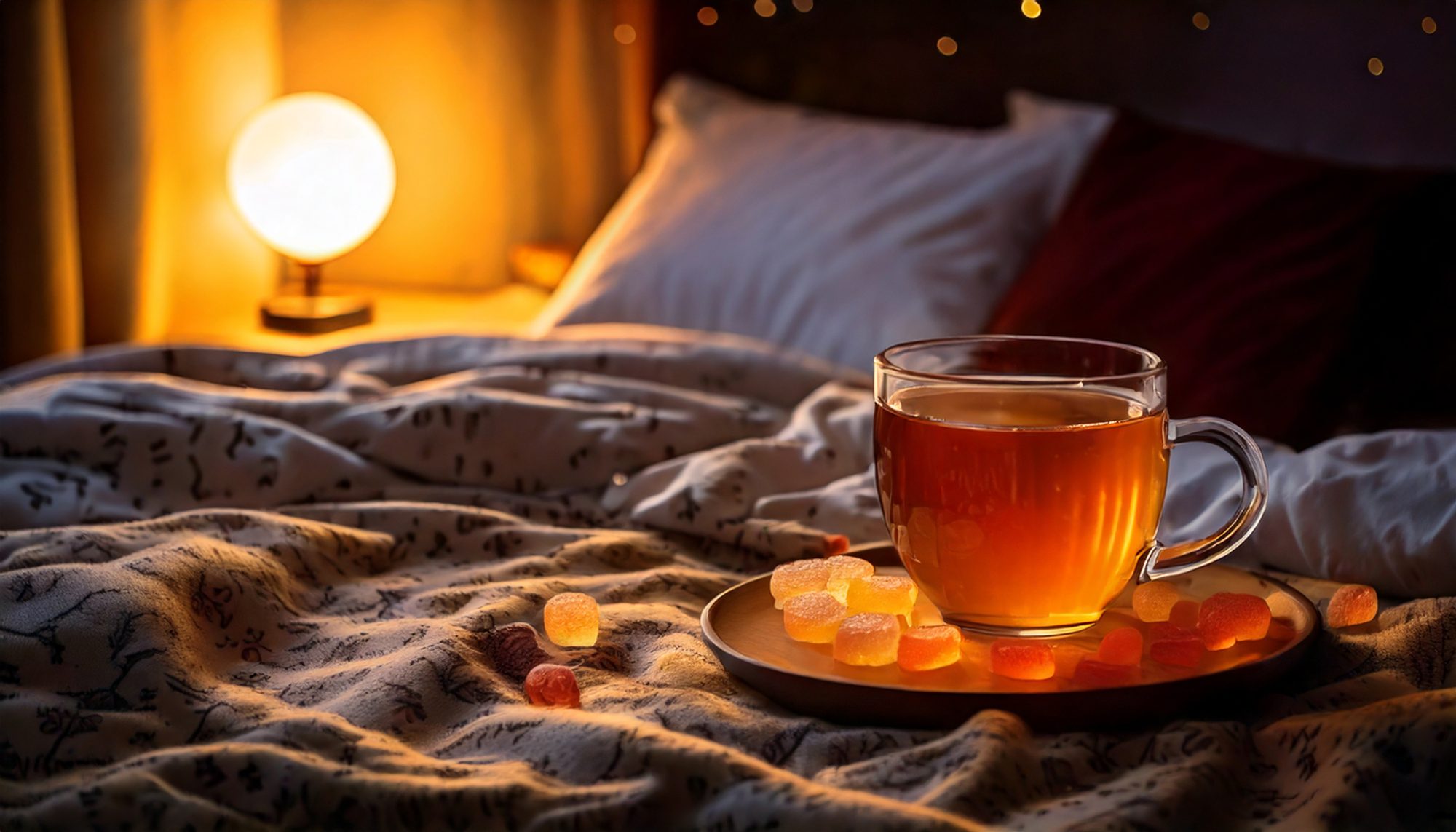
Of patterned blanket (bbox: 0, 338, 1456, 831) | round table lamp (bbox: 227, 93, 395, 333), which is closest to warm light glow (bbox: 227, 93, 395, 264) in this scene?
round table lamp (bbox: 227, 93, 395, 333)

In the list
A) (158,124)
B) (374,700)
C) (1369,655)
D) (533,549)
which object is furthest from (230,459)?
(158,124)

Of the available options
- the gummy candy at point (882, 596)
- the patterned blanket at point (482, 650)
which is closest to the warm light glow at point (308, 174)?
the patterned blanket at point (482, 650)

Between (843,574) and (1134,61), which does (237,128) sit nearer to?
(1134,61)

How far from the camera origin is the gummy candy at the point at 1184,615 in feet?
2.77

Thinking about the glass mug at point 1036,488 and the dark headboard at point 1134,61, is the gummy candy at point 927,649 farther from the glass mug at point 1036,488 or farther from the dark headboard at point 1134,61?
the dark headboard at point 1134,61

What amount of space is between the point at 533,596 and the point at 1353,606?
1.86ft

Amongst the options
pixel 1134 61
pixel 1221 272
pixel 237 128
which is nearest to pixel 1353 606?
pixel 1221 272

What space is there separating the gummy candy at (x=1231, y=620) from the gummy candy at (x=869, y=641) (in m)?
0.19

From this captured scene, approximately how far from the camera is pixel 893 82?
2449mm

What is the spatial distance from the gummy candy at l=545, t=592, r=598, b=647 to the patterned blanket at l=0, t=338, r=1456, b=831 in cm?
2

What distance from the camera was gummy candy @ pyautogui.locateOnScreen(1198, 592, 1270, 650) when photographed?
801mm

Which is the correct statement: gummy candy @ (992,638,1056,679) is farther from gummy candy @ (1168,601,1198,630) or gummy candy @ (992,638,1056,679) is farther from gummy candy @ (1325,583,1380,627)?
gummy candy @ (1325,583,1380,627)

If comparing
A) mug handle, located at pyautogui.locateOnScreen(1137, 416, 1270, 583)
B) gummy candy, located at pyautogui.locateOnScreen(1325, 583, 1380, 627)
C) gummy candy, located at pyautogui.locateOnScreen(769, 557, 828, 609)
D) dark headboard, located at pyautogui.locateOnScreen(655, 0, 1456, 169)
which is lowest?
gummy candy, located at pyautogui.locateOnScreen(1325, 583, 1380, 627)

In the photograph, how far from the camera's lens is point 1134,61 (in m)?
2.25
